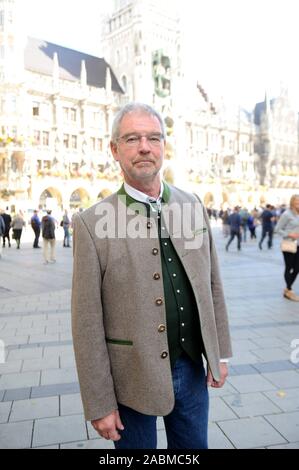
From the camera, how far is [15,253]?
16000mm

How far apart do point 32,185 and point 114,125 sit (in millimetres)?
38130

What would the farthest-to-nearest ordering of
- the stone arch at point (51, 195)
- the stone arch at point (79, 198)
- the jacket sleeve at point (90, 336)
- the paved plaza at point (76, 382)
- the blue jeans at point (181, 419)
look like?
the stone arch at point (79, 198) → the stone arch at point (51, 195) → the paved plaza at point (76, 382) → the blue jeans at point (181, 419) → the jacket sleeve at point (90, 336)

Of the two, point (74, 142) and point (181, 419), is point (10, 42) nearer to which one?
point (74, 142)

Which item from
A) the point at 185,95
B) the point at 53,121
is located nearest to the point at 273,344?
the point at 53,121

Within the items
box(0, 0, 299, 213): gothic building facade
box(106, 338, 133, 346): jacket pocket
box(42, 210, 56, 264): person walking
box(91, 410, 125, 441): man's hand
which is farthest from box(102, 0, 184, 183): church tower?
box(91, 410, 125, 441): man's hand

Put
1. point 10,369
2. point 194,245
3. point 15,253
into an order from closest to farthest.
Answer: point 194,245, point 10,369, point 15,253

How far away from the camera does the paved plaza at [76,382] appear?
122 inches

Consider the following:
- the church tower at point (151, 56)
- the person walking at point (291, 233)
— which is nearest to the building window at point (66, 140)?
the church tower at point (151, 56)

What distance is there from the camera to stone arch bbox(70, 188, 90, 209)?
141 feet

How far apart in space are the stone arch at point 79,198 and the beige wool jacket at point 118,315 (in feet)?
133

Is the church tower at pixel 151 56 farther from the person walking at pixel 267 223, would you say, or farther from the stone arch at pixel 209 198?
the person walking at pixel 267 223

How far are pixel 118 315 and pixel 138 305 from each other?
0.35ft

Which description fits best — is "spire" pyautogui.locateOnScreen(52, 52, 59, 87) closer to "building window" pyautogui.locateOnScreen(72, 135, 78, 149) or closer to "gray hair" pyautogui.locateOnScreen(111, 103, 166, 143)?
"building window" pyautogui.locateOnScreen(72, 135, 78, 149)
